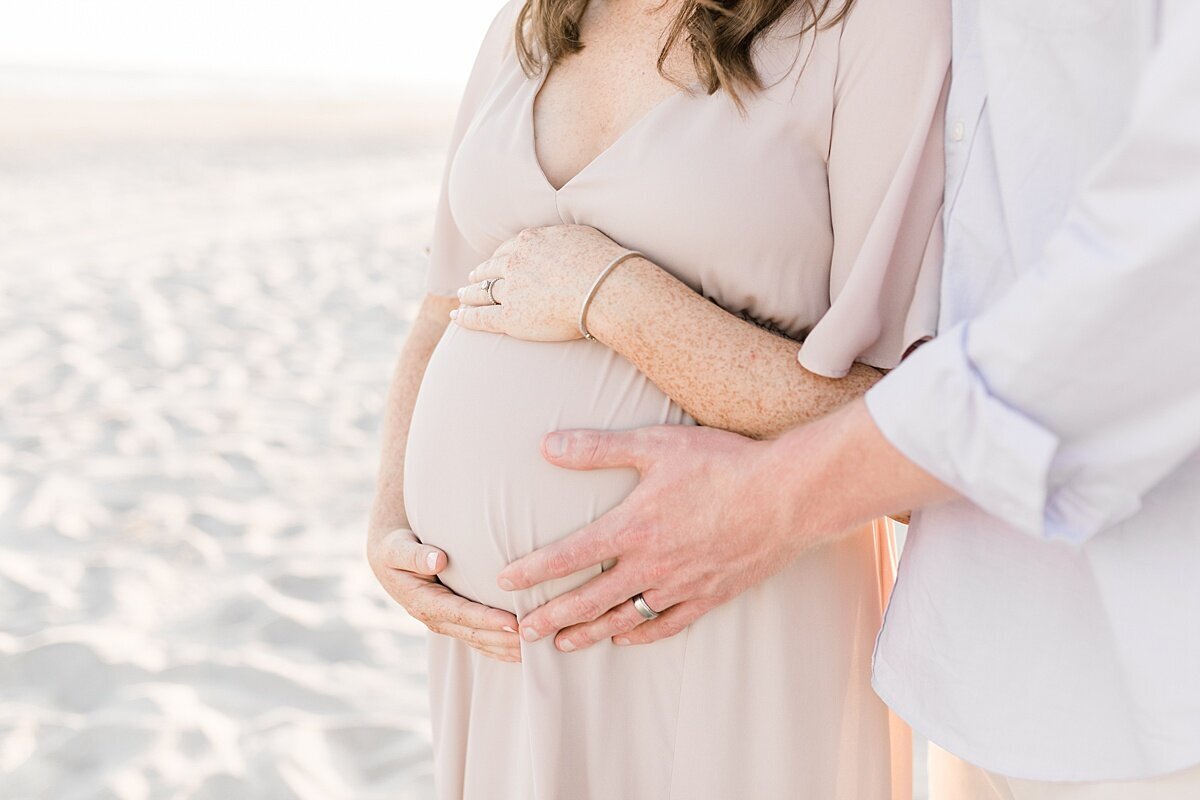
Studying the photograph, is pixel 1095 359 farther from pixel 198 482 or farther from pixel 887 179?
pixel 198 482

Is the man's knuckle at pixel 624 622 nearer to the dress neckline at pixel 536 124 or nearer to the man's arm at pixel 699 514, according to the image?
the man's arm at pixel 699 514

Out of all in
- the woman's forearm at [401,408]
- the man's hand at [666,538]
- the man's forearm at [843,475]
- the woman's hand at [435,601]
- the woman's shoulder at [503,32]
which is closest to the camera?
the man's forearm at [843,475]

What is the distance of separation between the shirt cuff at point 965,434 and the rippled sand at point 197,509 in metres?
1.93

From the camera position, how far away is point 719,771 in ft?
4.81

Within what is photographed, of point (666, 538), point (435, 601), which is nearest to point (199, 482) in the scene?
point (435, 601)

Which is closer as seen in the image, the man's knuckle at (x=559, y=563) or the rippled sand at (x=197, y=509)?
the man's knuckle at (x=559, y=563)

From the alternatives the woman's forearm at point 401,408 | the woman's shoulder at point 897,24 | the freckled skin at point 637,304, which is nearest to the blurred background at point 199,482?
the woman's forearm at point 401,408

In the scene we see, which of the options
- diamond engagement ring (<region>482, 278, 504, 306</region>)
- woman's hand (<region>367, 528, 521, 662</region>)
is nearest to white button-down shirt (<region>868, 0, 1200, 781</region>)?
woman's hand (<region>367, 528, 521, 662</region>)

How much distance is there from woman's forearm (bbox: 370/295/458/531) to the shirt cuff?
99cm

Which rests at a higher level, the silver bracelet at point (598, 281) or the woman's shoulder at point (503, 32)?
the woman's shoulder at point (503, 32)

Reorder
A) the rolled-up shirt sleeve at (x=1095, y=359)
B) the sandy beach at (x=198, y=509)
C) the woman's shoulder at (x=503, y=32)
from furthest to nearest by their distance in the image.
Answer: the sandy beach at (x=198, y=509) → the woman's shoulder at (x=503, y=32) → the rolled-up shirt sleeve at (x=1095, y=359)

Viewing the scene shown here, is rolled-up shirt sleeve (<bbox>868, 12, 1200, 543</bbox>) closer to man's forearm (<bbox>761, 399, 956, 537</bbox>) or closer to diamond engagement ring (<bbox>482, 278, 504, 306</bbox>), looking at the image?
man's forearm (<bbox>761, 399, 956, 537</bbox>)

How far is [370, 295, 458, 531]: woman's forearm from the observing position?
1811 millimetres

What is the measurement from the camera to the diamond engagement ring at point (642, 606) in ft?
4.58
